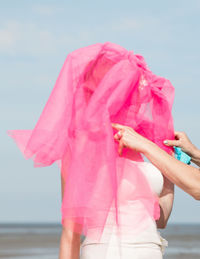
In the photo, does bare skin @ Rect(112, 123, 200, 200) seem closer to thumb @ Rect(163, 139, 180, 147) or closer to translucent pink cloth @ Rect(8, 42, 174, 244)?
translucent pink cloth @ Rect(8, 42, 174, 244)

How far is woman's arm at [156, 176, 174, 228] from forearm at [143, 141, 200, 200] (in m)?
0.30

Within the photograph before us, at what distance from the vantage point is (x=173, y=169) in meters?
2.94

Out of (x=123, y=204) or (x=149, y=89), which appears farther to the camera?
(x=149, y=89)

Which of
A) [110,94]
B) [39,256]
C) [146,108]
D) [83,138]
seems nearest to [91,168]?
[83,138]

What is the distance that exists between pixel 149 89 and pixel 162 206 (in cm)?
64

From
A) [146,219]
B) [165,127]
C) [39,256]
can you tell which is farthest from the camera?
[39,256]

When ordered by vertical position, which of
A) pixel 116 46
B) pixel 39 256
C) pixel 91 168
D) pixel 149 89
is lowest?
pixel 39 256

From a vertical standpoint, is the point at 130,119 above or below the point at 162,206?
above

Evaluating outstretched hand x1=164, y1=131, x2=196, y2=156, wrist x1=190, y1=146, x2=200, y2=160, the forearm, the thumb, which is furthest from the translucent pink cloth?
wrist x1=190, y1=146, x2=200, y2=160

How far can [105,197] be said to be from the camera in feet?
9.36

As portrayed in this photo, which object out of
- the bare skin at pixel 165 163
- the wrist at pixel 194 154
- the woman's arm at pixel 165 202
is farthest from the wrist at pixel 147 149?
the wrist at pixel 194 154

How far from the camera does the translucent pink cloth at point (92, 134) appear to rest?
9.32 feet

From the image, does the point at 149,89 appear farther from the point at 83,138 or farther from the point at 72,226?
the point at 72,226

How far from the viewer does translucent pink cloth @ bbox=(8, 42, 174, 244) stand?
284 cm
